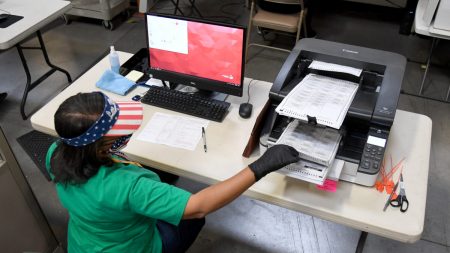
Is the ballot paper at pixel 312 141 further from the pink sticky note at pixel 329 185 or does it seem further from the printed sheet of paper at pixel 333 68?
the printed sheet of paper at pixel 333 68

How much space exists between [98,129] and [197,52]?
708 mm

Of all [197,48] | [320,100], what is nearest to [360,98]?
[320,100]

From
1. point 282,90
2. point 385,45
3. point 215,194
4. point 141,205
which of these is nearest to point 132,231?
point 141,205

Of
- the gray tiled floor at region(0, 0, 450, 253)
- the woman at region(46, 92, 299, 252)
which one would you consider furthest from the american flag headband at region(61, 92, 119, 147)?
the gray tiled floor at region(0, 0, 450, 253)

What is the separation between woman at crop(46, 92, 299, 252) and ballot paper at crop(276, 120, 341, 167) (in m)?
0.07

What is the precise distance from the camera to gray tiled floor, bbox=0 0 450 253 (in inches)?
78.5

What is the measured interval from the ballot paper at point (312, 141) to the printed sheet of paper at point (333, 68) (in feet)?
0.82

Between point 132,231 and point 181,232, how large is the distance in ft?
0.95

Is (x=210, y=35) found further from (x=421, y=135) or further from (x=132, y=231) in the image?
(x=421, y=135)

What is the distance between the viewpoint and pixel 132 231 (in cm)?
122

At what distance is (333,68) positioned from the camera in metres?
1.44

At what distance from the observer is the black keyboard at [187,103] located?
Answer: 1610mm

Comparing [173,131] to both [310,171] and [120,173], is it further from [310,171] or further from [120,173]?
[310,171]

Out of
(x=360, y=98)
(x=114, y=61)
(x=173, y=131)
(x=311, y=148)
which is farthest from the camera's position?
(x=114, y=61)
